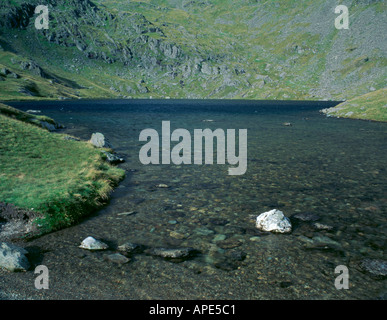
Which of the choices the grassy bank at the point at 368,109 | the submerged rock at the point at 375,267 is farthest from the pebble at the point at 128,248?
the grassy bank at the point at 368,109

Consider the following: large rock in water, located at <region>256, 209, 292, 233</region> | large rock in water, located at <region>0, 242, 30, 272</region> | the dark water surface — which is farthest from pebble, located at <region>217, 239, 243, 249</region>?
large rock in water, located at <region>0, 242, 30, 272</region>

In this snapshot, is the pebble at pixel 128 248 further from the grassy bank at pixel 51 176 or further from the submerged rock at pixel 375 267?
the submerged rock at pixel 375 267

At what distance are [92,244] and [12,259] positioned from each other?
2.99m

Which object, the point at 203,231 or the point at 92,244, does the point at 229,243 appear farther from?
the point at 92,244

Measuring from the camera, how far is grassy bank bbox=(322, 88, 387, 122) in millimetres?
70125

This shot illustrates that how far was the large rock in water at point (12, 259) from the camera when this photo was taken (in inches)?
383

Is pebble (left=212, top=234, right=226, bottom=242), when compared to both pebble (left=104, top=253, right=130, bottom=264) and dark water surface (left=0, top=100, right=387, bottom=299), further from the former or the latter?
pebble (left=104, top=253, right=130, bottom=264)

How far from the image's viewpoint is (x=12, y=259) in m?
9.91

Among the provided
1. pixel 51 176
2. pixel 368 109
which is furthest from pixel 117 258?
pixel 368 109

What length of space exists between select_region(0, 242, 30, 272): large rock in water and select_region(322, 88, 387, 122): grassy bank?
80784 millimetres

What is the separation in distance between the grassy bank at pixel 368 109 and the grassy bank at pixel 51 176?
244 ft

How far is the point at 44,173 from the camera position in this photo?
18.9 meters
